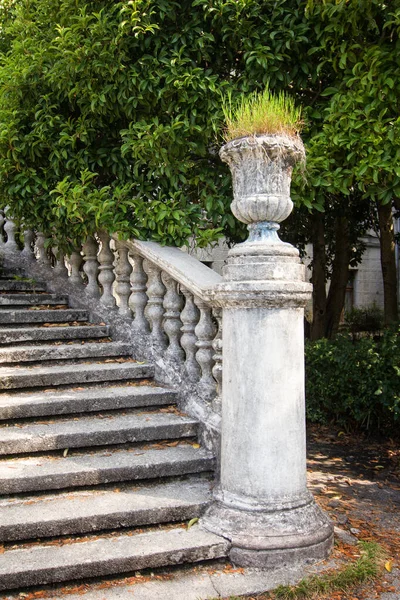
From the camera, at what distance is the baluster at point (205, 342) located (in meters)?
4.29

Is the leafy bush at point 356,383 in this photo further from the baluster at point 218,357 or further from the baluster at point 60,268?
the baluster at point 60,268

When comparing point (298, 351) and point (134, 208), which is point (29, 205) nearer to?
point (134, 208)

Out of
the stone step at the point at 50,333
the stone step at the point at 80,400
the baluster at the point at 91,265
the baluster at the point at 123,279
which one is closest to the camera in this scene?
the stone step at the point at 80,400

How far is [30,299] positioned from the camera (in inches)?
233

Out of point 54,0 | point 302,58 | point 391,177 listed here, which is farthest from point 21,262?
point 391,177

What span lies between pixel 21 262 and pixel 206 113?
9.18 feet

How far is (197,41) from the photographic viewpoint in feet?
15.7

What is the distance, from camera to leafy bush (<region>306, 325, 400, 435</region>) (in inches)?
240

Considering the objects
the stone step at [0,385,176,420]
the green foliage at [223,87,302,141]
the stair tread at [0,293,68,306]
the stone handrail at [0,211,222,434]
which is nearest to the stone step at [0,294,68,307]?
the stair tread at [0,293,68,306]

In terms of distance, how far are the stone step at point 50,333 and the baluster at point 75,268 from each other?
0.61 m

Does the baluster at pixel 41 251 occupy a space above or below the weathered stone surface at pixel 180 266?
above

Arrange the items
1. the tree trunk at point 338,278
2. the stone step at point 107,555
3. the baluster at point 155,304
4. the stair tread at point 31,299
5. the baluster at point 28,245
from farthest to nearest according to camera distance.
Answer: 1. the tree trunk at point 338,278
2. the baluster at point 28,245
3. the stair tread at point 31,299
4. the baluster at point 155,304
5. the stone step at point 107,555

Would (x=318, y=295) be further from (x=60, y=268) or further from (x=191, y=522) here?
(x=191, y=522)

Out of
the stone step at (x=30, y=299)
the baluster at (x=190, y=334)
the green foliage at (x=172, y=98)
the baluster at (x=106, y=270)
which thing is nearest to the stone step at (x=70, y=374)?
the baluster at (x=190, y=334)
